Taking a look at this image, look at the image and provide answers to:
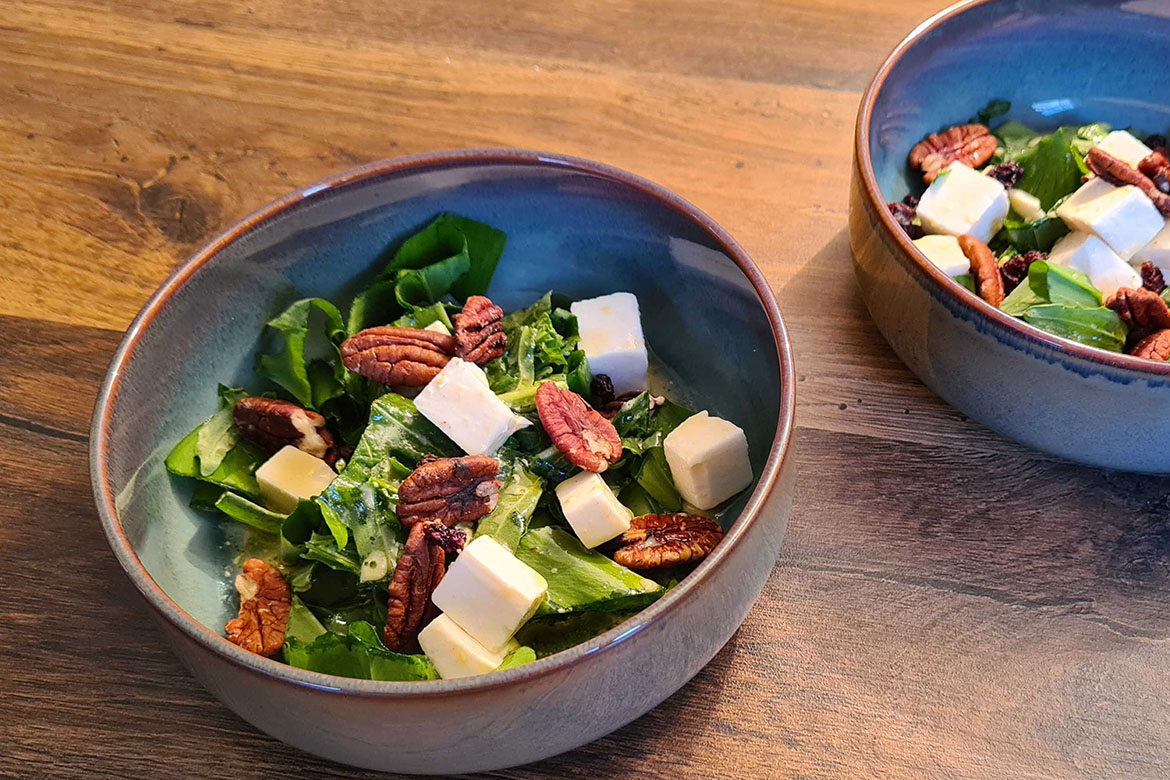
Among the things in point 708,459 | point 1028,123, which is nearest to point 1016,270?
point 1028,123

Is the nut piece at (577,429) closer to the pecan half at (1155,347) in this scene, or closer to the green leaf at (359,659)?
the green leaf at (359,659)

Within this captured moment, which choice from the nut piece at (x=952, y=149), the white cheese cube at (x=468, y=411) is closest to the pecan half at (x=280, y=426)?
the white cheese cube at (x=468, y=411)

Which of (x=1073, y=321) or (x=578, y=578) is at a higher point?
(x=1073, y=321)

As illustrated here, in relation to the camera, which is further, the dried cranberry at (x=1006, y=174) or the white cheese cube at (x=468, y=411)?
the dried cranberry at (x=1006, y=174)

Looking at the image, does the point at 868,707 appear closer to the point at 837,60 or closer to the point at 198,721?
the point at 198,721

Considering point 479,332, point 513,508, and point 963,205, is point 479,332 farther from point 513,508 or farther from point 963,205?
point 963,205

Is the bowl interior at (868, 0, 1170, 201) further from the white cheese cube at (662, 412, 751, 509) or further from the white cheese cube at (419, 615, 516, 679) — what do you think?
Result: the white cheese cube at (419, 615, 516, 679)
